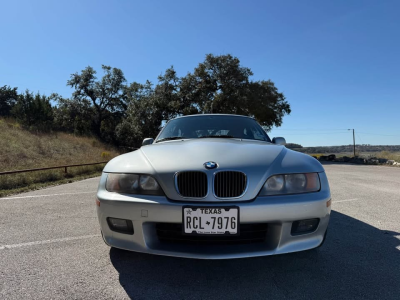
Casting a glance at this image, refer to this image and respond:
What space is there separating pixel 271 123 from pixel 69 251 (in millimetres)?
26473

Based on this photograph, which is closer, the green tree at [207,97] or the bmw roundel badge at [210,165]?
the bmw roundel badge at [210,165]

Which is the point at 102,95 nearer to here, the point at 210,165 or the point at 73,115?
the point at 73,115

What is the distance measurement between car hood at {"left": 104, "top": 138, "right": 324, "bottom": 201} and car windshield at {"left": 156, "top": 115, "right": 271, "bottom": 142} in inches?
34.1

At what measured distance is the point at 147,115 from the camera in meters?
24.4

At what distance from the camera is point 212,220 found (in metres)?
1.77

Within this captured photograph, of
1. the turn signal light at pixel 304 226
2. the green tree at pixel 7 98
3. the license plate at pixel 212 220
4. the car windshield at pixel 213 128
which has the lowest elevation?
the turn signal light at pixel 304 226

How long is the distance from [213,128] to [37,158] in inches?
535

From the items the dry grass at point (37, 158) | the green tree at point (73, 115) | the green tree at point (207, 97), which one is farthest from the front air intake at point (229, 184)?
the green tree at point (73, 115)

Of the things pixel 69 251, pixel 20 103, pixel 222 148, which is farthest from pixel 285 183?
pixel 20 103

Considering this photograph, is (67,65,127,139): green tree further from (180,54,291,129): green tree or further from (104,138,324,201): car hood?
(104,138,324,201): car hood

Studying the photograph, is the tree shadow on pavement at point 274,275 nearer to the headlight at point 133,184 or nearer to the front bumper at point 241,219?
the front bumper at point 241,219

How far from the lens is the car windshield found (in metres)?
3.29

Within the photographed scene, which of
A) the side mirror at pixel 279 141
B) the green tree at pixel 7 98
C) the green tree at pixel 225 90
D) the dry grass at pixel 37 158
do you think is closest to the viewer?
the side mirror at pixel 279 141

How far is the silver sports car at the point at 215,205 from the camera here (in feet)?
5.85
